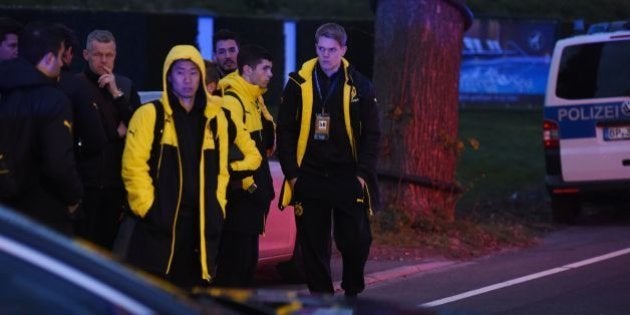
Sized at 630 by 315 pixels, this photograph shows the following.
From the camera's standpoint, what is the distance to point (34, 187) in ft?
19.3

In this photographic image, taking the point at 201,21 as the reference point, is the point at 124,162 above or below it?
below

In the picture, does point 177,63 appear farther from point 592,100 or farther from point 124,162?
point 592,100

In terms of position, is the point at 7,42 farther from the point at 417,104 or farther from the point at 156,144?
the point at 417,104

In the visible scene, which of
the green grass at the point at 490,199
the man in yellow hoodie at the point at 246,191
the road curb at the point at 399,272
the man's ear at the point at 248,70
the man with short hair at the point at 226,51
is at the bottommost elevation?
the road curb at the point at 399,272

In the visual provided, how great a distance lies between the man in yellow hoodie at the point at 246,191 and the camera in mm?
6840

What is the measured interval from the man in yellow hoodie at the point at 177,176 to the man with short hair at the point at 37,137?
353 mm

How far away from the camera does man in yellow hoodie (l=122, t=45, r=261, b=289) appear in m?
5.99

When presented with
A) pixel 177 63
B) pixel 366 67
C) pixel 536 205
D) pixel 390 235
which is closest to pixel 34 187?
pixel 177 63

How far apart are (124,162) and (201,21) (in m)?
16.5

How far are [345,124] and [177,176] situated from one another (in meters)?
1.57

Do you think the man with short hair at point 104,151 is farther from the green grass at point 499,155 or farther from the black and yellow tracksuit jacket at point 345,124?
the green grass at point 499,155

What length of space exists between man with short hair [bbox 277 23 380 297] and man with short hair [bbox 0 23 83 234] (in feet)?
5.94

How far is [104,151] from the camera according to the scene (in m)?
6.63

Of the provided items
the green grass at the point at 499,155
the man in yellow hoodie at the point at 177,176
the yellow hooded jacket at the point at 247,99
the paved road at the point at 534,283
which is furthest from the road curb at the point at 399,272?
the green grass at the point at 499,155
